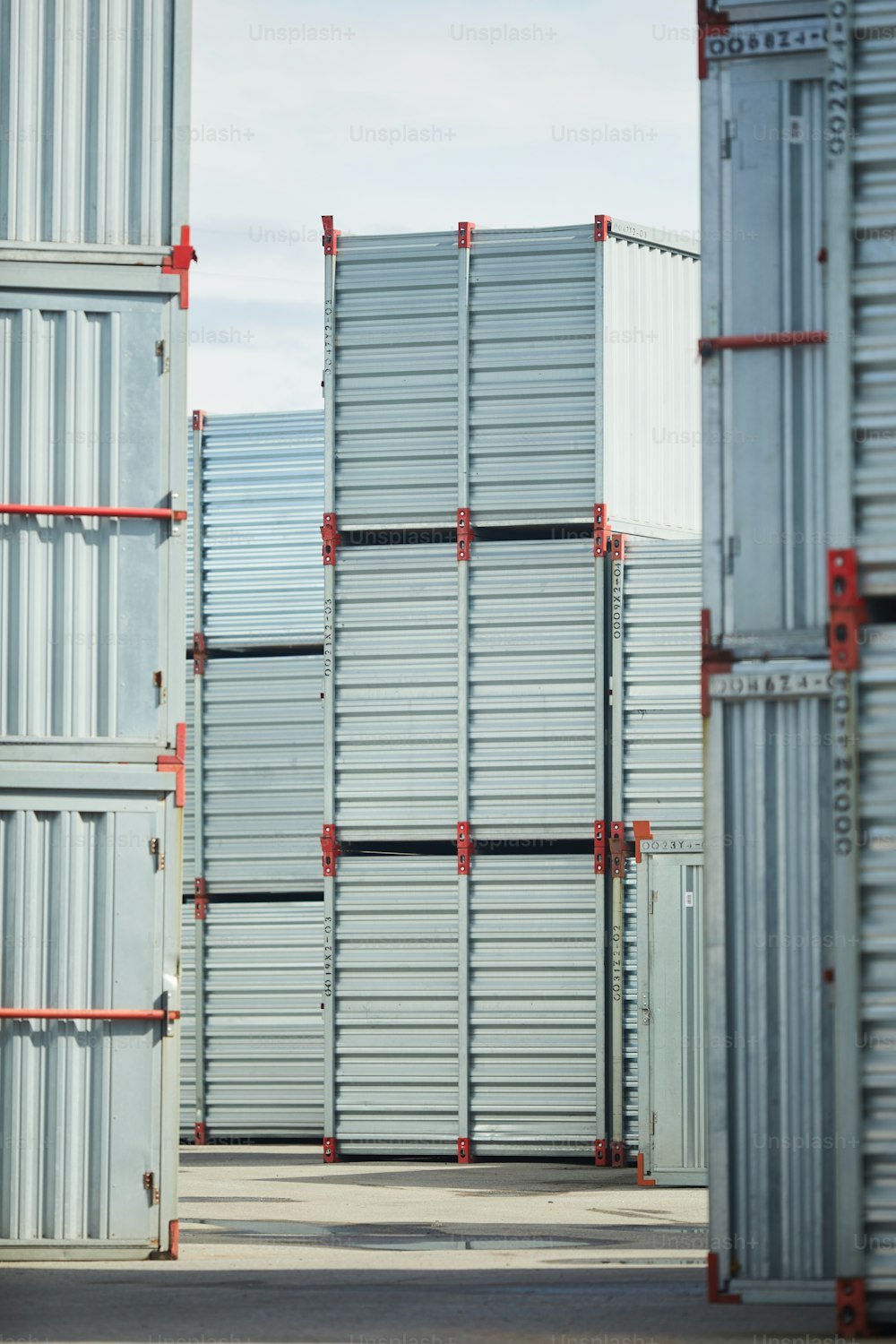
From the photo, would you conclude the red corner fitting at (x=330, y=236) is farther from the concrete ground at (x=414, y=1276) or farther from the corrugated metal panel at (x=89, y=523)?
the concrete ground at (x=414, y=1276)

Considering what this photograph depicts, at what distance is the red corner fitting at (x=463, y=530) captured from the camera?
2044 centimetres

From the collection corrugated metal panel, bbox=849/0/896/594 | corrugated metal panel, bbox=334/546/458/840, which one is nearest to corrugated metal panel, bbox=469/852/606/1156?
corrugated metal panel, bbox=334/546/458/840

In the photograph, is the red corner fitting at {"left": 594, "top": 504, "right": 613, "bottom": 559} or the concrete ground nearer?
the concrete ground

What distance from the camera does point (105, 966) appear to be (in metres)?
12.6

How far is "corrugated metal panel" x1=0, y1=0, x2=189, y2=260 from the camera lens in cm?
1305

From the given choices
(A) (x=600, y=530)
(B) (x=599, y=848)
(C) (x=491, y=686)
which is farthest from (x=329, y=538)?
(B) (x=599, y=848)

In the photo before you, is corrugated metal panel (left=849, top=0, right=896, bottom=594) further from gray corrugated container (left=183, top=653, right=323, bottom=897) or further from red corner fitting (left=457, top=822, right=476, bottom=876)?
gray corrugated container (left=183, top=653, right=323, bottom=897)

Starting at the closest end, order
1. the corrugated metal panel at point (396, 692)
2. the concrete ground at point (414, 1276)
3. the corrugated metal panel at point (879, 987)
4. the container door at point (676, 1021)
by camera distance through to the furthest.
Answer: the corrugated metal panel at point (879, 987), the concrete ground at point (414, 1276), the container door at point (676, 1021), the corrugated metal panel at point (396, 692)

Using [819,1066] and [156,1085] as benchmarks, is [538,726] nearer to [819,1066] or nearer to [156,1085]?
[156,1085]

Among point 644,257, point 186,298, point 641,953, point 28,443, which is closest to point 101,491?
point 28,443

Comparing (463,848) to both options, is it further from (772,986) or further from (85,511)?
(772,986)

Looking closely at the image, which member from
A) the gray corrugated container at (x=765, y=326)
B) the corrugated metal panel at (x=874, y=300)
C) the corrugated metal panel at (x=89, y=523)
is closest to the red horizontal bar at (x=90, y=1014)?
the corrugated metal panel at (x=89, y=523)

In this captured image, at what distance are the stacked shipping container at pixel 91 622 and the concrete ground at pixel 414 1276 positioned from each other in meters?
0.77

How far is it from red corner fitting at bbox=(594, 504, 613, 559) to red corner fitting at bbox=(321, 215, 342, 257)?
3.82 m
